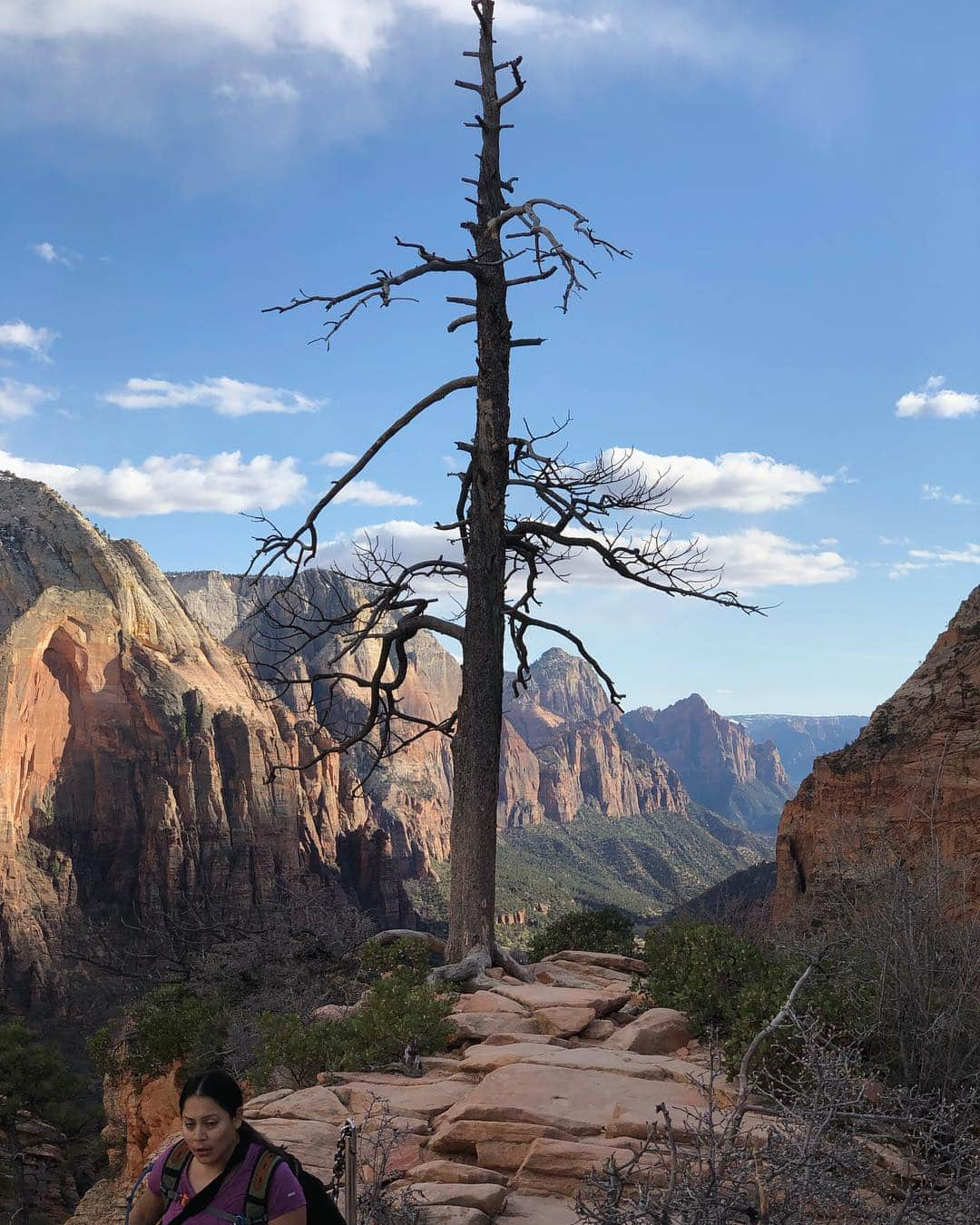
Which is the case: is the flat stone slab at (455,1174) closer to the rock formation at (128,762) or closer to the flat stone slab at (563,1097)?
the flat stone slab at (563,1097)

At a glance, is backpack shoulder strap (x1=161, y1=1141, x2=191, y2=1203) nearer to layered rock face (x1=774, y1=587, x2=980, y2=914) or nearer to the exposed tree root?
the exposed tree root

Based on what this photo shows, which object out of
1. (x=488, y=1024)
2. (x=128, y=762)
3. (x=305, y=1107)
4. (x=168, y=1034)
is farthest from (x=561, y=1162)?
(x=128, y=762)

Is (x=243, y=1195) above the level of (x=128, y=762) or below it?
above

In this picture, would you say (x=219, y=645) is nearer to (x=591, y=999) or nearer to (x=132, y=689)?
(x=132, y=689)

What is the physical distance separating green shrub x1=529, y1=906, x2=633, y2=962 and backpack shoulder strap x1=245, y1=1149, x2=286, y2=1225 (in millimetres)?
9490

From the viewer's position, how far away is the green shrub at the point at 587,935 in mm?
12602

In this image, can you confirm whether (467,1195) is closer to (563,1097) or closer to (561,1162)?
(561,1162)

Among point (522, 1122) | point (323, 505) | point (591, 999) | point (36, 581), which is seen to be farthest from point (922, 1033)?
point (36, 581)

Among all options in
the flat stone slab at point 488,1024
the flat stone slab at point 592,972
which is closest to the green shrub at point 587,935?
the flat stone slab at point 592,972

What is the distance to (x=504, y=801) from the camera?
15712cm

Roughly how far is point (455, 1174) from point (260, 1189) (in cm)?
184

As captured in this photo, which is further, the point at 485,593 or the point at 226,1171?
the point at 485,593

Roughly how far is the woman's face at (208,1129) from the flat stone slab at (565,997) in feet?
16.4

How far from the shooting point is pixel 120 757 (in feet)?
241
